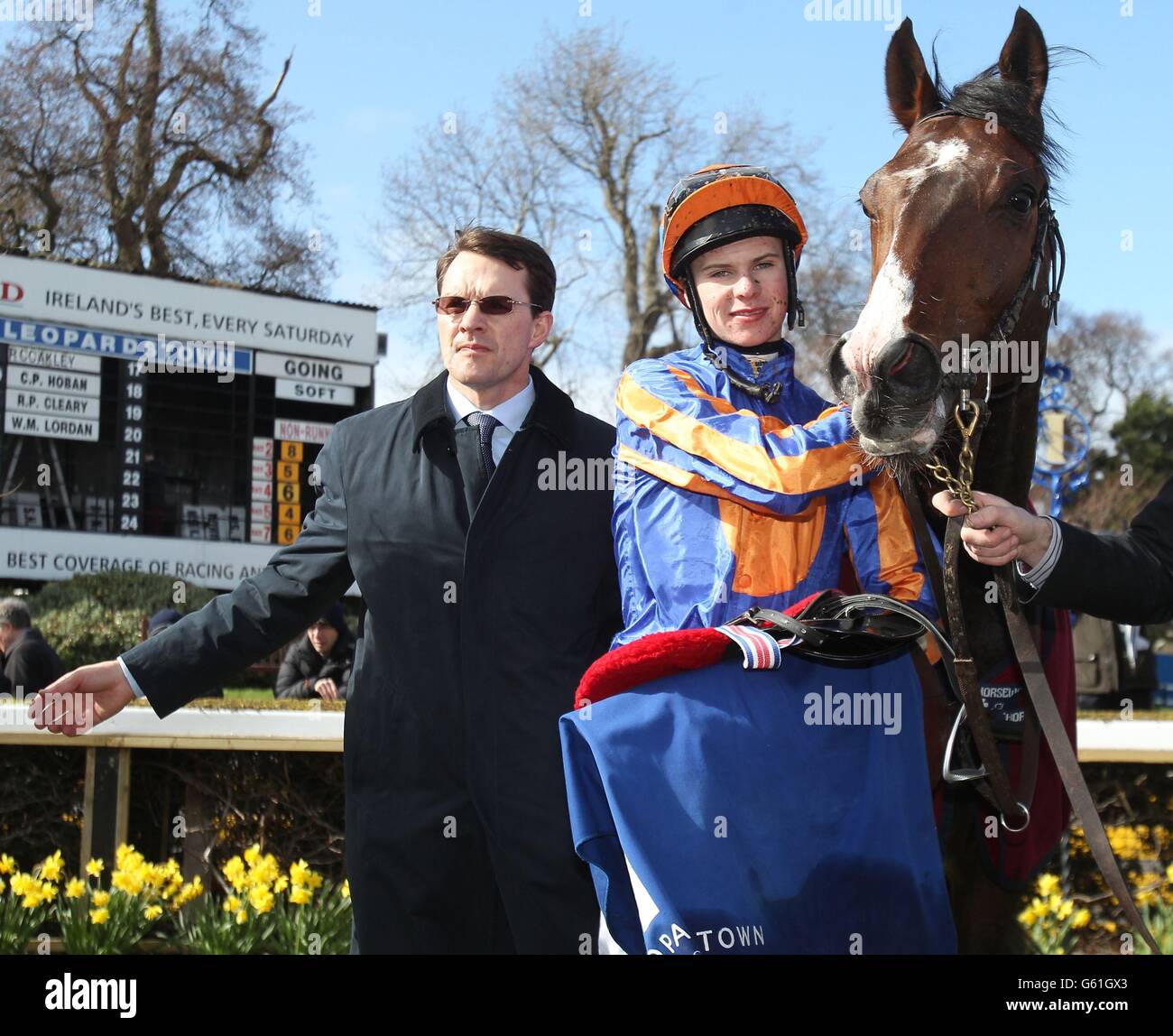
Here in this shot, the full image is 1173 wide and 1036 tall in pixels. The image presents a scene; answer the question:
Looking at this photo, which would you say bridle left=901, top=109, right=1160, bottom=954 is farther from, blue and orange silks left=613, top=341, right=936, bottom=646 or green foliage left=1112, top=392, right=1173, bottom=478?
green foliage left=1112, top=392, right=1173, bottom=478

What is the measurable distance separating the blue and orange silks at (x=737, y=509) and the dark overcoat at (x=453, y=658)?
35 cm

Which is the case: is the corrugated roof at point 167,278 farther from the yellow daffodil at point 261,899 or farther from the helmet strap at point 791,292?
the helmet strap at point 791,292

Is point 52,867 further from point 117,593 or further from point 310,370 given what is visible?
point 310,370

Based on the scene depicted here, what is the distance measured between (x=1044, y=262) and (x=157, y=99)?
62.4ft

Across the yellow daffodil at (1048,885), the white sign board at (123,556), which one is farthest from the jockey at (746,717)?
the white sign board at (123,556)

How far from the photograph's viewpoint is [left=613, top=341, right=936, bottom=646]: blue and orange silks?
85.7 inches

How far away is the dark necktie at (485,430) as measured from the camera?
2.83 meters

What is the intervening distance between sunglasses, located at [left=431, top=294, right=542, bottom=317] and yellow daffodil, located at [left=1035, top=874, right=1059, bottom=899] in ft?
11.1

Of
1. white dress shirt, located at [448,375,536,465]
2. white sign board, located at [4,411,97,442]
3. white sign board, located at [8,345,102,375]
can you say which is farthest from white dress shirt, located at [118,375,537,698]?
white sign board, located at [8,345,102,375]

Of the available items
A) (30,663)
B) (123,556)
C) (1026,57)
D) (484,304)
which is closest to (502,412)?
(484,304)

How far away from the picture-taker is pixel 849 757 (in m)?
2.09

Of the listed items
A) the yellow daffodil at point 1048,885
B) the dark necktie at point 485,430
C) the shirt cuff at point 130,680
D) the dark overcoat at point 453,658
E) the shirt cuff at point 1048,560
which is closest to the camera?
the shirt cuff at point 1048,560
